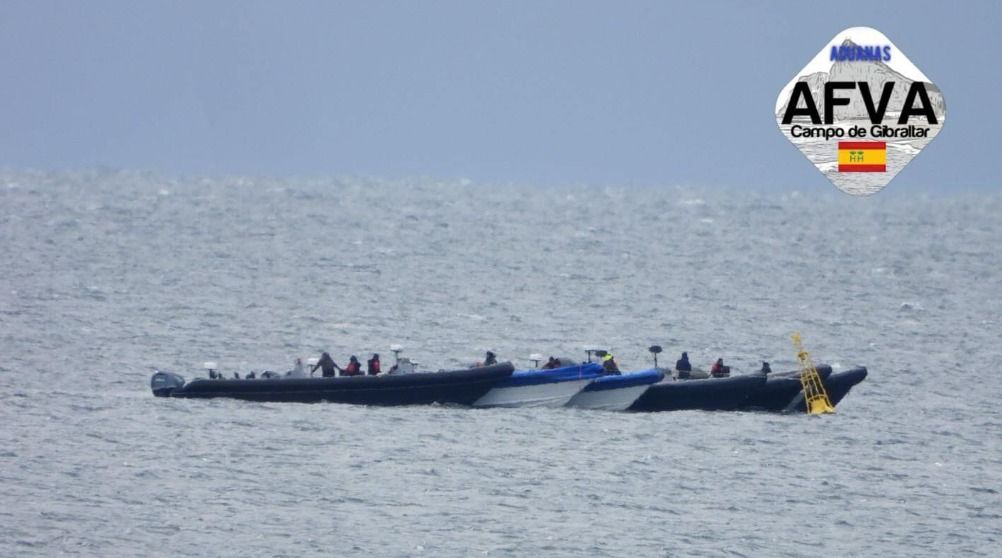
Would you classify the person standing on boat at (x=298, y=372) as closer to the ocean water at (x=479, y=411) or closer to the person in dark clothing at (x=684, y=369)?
the ocean water at (x=479, y=411)

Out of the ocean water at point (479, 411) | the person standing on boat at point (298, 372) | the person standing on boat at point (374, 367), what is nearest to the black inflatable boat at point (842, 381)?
the ocean water at point (479, 411)

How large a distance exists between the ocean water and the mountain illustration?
7.64m

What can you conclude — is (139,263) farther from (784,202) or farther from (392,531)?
(784,202)

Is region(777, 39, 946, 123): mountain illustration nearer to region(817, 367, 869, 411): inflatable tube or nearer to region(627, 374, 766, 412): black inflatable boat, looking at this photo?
region(817, 367, 869, 411): inflatable tube

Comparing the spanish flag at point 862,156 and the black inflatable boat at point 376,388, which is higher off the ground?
the spanish flag at point 862,156

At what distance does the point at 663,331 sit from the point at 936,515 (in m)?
29.1

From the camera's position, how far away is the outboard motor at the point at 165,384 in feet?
160

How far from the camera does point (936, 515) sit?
1517 inches

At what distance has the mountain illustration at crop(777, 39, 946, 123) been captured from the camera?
63.7 metres

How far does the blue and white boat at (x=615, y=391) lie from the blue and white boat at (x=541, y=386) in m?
0.21

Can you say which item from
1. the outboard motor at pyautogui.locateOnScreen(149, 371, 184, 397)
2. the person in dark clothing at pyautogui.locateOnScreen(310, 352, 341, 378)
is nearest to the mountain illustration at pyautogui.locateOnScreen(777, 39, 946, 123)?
the person in dark clothing at pyautogui.locateOnScreen(310, 352, 341, 378)

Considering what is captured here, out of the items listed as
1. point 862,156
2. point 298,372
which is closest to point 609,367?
point 298,372

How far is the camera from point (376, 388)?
47.9m

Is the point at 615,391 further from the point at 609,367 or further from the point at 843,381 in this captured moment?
the point at 843,381
